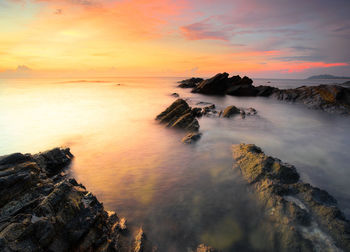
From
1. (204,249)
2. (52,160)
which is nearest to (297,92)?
(204,249)

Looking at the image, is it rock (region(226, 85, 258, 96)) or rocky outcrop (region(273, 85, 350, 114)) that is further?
rock (region(226, 85, 258, 96))

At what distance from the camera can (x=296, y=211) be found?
185 inches

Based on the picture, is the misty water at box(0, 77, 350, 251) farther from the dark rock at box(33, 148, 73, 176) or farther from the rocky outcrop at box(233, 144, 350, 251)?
the dark rock at box(33, 148, 73, 176)

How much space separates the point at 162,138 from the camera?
1301cm

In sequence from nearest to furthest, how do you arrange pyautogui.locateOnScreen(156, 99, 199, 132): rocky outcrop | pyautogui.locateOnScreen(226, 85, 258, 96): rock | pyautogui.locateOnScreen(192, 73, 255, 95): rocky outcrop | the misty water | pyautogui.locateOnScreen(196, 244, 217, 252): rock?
1. pyautogui.locateOnScreen(196, 244, 217, 252): rock
2. the misty water
3. pyautogui.locateOnScreen(156, 99, 199, 132): rocky outcrop
4. pyautogui.locateOnScreen(226, 85, 258, 96): rock
5. pyautogui.locateOnScreen(192, 73, 255, 95): rocky outcrop

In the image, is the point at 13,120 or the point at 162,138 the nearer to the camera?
the point at 162,138

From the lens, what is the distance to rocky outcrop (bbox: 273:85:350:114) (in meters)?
21.5

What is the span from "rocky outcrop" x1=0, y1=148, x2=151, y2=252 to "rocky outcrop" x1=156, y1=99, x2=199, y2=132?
10283 mm

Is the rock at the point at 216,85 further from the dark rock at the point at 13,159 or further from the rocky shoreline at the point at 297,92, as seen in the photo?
the dark rock at the point at 13,159

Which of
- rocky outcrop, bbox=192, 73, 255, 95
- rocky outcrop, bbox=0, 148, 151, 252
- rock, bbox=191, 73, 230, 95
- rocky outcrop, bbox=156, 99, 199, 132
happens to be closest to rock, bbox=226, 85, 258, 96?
rocky outcrop, bbox=192, 73, 255, 95

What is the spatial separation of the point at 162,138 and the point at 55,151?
6726 millimetres

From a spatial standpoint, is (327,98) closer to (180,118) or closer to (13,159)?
(180,118)

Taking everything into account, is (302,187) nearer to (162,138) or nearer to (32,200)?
(32,200)

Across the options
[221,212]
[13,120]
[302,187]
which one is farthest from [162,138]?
[13,120]
